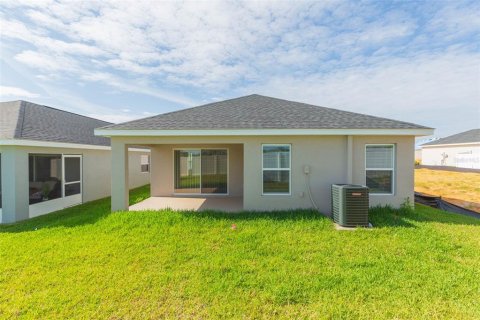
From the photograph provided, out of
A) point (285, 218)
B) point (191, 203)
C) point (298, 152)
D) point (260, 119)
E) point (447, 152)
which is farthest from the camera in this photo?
point (447, 152)

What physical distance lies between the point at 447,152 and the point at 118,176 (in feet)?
129

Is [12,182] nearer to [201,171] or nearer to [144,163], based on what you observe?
[201,171]

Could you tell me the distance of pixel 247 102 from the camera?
1066 cm

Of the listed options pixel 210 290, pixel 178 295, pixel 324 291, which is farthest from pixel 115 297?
pixel 324 291

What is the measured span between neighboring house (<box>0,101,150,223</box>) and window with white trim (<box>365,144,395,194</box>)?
1171 cm

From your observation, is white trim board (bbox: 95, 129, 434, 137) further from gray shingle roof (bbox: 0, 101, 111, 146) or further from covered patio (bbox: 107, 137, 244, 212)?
gray shingle roof (bbox: 0, 101, 111, 146)

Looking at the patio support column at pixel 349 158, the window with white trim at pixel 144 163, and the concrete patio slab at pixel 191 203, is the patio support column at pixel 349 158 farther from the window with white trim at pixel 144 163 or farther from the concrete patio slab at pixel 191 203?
the window with white trim at pixel 144 163

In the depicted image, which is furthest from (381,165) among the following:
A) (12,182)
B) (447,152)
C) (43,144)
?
(447,152)

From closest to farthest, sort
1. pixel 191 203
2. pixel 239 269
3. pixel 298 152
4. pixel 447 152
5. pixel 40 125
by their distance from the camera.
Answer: pixel 239 269, pixel 298 152, pixel 191 203, pixel 40 125, pixel 447 152

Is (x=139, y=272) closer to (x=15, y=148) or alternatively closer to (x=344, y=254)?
(x=344, y=254)

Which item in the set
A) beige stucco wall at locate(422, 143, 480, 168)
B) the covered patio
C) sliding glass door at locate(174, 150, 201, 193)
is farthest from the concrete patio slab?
beige stucco wall at locate(422, 143, 480, 168)

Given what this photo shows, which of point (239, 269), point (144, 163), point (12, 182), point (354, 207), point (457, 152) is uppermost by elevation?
point (457, 152)

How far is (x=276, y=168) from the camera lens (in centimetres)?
739

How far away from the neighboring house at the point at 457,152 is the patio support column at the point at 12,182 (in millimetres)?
37975
